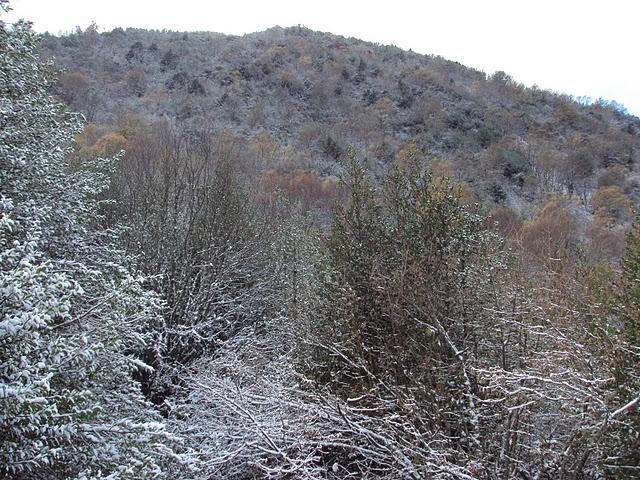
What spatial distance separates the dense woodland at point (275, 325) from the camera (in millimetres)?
4121

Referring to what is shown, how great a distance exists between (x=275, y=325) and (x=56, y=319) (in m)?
5.14

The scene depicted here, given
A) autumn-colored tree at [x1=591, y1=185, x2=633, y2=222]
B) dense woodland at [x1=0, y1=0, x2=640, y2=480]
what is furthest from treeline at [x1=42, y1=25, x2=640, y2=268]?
dense woodland at [x1=0, y1=0, x2=640, y2=480]

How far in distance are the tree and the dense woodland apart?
0.09ft

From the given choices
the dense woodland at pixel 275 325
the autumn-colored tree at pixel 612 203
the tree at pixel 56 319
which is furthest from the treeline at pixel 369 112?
the tree at pixel 56 319

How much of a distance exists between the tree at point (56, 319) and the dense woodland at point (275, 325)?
0.09 ft

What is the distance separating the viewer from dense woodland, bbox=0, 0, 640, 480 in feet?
13.5

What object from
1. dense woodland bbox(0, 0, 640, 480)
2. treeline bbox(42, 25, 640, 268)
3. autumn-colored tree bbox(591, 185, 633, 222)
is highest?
treeline bbox(42, 25, 640, 268)

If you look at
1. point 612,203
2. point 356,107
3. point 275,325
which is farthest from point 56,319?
point 356,107

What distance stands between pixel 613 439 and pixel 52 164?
7.29m

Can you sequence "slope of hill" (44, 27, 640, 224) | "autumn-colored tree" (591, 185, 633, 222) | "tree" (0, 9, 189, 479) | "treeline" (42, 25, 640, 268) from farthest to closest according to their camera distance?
"slope of hill" (44, 27, 640, 224) < "treeline" (42, 25, 640, 268) < "autumn-colored tree" (591, 185, 633, 222) < "tree" (0, 9, 189, 479)

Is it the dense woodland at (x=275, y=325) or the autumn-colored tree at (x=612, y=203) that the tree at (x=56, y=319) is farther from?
the autumn-colored tree at (x=612, y=203)

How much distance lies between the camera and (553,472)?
480cm

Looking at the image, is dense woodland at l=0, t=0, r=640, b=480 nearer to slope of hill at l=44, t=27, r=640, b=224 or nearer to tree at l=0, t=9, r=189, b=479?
tree at l=0, t=9, r=189, b=479

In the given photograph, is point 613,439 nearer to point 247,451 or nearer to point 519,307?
point 519,307
